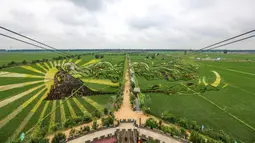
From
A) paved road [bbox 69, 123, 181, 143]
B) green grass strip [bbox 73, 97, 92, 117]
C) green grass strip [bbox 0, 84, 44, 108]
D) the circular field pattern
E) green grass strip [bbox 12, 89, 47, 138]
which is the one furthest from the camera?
green grass strip [bbox 0, 84, 44, 108]

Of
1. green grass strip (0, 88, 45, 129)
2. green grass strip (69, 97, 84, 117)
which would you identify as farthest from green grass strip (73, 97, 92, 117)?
green grass strip (0, 88, 45, 129)

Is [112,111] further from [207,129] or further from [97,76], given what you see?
[97,76]

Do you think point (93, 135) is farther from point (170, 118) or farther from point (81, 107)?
point (170, 118)

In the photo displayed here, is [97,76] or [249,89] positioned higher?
[97,76]

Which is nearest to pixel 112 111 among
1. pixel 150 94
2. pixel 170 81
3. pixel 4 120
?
pixel 150 94

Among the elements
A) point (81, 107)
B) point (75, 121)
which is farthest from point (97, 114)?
point (81, 107)

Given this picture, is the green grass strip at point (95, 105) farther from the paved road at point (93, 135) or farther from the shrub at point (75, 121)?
the paved road at point (93, 135)

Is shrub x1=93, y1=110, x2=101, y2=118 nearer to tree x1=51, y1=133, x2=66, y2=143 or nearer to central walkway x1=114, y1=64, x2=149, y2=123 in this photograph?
central walkway x1=114, y1=64, x2=149, y2=123

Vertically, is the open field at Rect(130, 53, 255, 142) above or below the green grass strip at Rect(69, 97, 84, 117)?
below
